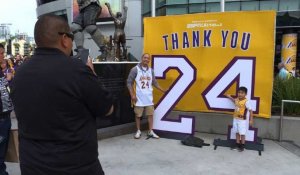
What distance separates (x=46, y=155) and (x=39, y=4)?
1812 inches

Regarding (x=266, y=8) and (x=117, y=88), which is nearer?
(x=117, y=88)

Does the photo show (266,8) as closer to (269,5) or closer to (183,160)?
(269,5)

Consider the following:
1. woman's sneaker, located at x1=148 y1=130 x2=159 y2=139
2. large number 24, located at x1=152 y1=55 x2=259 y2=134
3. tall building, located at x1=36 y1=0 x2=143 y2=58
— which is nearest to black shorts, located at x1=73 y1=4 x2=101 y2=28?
large number 24, located at x1=152 y1=55 x2=259 y2=134

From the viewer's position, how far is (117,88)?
7.76 meters

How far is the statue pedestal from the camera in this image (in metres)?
7.50

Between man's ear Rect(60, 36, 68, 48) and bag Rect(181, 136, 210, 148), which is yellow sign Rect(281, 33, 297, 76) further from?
man's ear Rect(60, 36, 68, 48)

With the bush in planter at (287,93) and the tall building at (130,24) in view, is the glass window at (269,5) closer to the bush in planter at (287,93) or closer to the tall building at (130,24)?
the tall building at (130,24)

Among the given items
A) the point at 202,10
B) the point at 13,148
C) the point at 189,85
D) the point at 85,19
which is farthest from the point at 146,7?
the point at 13,148

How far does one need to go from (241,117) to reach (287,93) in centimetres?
145

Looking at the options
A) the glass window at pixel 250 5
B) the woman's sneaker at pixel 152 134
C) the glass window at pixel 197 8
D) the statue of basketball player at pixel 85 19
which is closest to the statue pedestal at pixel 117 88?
the woman's sneaker at pixel 152 134

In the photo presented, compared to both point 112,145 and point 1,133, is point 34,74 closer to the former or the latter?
point 1,133

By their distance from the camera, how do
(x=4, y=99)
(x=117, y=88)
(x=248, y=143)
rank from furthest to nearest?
(x=117, y=88), (x=248, y=143), (x=4, y=99)

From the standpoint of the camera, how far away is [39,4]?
1789 inches

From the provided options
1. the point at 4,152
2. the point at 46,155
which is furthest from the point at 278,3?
the point at 46,155
